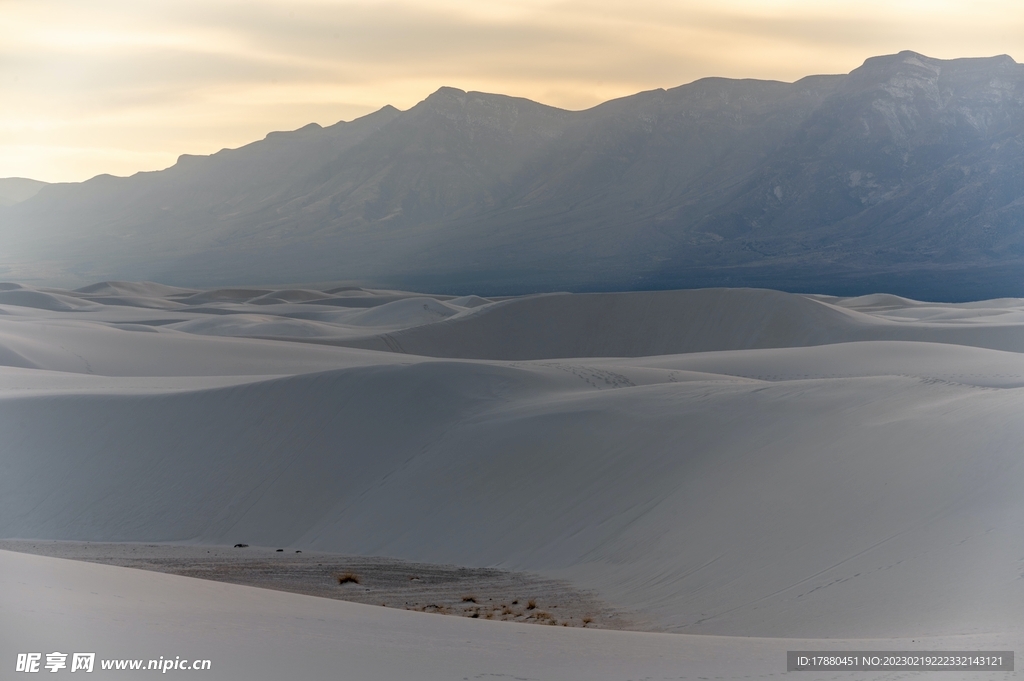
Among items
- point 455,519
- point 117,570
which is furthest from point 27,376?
point 117,570

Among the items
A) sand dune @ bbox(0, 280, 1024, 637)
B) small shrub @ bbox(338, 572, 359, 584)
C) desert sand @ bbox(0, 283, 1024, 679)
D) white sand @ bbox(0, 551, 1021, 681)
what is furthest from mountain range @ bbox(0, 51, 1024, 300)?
white sand @ bbox(0, 551, 1021, 681)

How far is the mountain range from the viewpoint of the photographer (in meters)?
140

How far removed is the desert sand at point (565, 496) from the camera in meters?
6.05

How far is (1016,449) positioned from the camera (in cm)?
947

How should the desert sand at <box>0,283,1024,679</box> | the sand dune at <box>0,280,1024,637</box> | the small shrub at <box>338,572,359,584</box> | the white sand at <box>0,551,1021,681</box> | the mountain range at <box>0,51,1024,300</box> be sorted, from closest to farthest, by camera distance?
the white sand at <box>0,551,1021,681</box> → the desert sand at <box>0,283,1024,679</box> → the sand dune at <box>0,280,1024,637</box> → the small shrub at <box>338,572,359,584</box> → the mountain range at <box>0,51,1024,300</box>

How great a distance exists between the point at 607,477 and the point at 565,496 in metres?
0.58

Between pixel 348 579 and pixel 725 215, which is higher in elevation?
pixel 725 215

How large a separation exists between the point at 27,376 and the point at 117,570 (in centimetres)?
1607

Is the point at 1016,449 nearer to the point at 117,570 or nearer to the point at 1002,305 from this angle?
the point at 117,570

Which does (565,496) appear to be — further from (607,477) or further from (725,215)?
(725,215)

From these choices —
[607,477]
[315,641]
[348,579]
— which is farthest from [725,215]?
[315,641]

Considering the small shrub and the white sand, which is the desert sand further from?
the small shrub

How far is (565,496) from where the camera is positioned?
13102mm

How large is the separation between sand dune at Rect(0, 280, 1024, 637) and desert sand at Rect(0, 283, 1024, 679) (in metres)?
0.04
